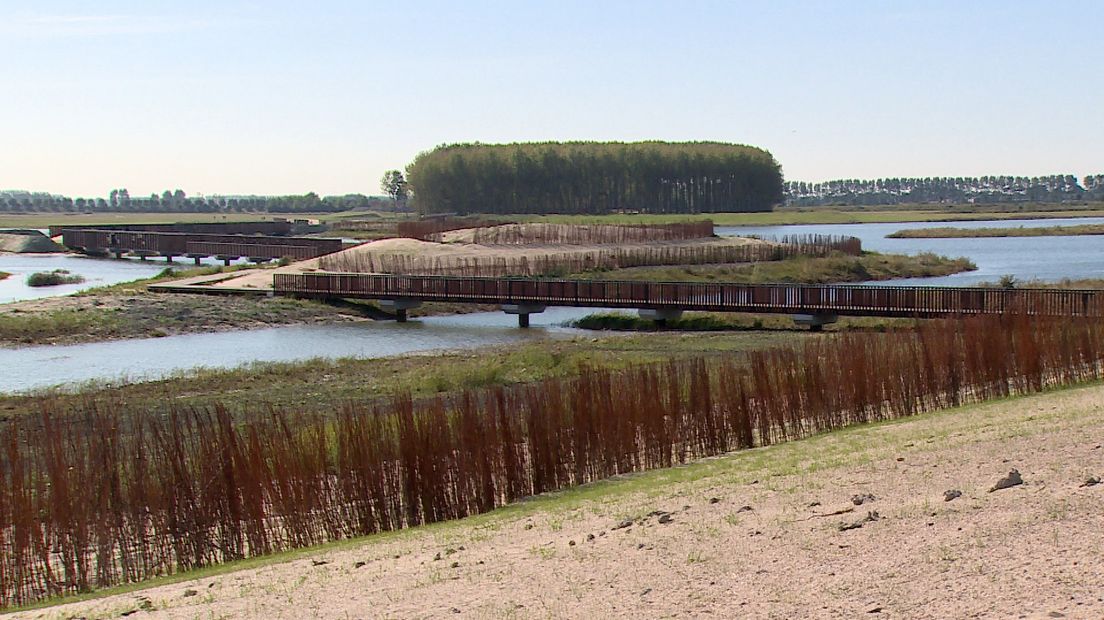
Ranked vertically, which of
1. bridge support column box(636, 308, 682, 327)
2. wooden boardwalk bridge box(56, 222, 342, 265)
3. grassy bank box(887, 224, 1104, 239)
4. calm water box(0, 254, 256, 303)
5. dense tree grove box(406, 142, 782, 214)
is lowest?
grassy bank box(887, 224, 1104, 239)

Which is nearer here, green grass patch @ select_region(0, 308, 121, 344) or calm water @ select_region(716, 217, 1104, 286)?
green grass patch @ select_region(0, 308, 121, 344)

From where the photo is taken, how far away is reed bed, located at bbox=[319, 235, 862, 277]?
62.1 meters

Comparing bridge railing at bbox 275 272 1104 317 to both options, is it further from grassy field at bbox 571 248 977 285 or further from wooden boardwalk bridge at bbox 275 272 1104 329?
grassy field at bbox 571 248 977 285

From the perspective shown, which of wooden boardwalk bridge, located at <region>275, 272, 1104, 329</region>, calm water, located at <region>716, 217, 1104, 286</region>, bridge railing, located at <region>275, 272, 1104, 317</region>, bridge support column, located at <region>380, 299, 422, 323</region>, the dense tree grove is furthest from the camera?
the dense tree grove

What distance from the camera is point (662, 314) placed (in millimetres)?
43344

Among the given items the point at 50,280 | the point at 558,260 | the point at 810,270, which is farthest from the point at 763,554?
the point at 50,280

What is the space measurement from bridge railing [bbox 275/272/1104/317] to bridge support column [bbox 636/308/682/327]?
0.16 m

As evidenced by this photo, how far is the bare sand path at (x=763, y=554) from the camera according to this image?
29.0 feet

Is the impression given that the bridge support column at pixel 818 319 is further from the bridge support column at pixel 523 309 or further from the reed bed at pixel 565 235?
the reed bed at pixel 565 235

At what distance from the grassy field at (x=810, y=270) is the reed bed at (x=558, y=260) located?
1558mm

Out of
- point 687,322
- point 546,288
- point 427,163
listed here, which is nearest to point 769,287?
point 687,322

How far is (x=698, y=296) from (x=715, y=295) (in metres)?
0.59

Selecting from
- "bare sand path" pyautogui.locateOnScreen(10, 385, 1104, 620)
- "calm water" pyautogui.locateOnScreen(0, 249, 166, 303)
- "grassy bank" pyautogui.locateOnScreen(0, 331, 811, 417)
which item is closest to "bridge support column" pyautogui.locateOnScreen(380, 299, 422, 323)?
"grassy bank" pyautogui.locateOnScreen(0, 331, 811, 417)

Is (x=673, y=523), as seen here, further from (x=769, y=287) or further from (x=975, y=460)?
(x=769, y=287)
